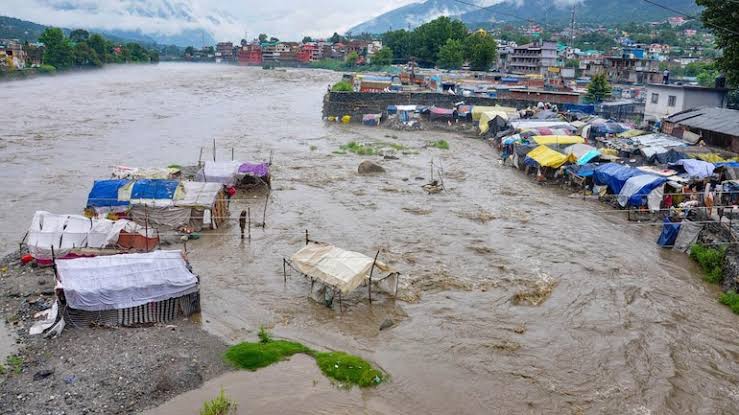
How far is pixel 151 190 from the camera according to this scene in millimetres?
16859

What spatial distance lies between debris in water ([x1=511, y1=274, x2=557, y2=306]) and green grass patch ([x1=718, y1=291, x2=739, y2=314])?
3.77 m

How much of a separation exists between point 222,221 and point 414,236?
19.9 ft

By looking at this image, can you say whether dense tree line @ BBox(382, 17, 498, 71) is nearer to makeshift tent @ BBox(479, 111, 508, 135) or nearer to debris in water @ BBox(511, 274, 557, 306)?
makeshift tent @ BBox(479, 111, 508, 135)

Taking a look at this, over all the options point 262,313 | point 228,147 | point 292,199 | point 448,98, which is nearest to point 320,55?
point 448,98

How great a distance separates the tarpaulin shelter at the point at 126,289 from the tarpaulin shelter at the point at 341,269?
99.3 inches

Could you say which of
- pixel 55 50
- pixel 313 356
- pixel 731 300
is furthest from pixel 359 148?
pixel 55 50

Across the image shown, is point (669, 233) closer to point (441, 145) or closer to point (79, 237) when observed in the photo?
point (79, 237)

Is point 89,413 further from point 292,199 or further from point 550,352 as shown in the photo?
point 292,199

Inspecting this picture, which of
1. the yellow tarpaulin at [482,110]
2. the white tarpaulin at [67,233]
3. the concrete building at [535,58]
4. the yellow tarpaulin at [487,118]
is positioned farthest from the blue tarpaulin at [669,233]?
the concrete building at [535,58]

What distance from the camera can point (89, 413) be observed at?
343 inches

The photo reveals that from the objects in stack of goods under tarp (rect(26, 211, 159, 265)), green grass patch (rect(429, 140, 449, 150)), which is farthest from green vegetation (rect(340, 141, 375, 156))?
stack of goods under tarp (rect(26, 211, 159, 265))

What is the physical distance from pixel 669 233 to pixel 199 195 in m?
14.0

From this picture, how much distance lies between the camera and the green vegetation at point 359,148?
31341 millimetres

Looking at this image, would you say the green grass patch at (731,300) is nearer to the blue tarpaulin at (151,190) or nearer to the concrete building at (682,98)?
the blue tarpaulin at (151,190)
